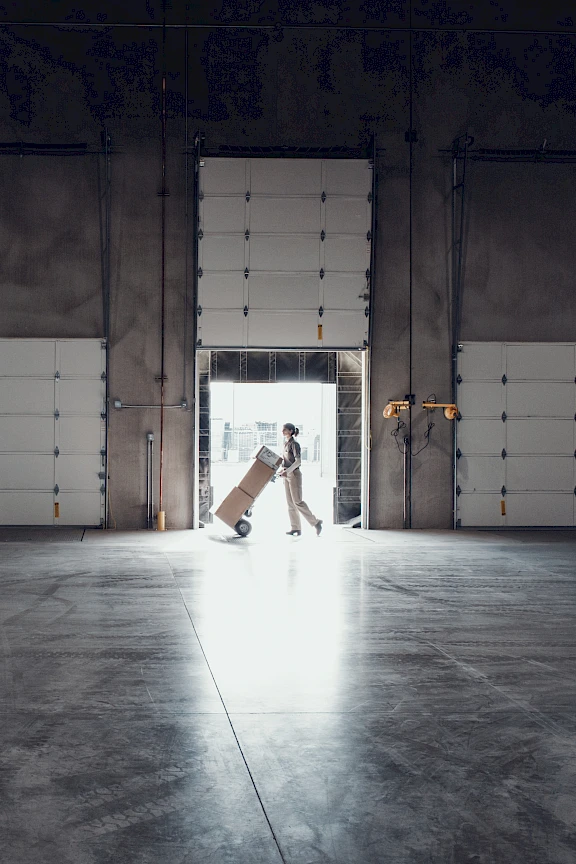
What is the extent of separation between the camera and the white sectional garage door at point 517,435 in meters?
14.3

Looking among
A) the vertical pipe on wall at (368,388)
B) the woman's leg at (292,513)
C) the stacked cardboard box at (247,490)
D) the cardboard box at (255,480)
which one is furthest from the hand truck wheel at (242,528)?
the vertical pipe on wall at (368,388)

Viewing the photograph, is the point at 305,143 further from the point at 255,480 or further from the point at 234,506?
the point at 234,506

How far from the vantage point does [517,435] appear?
14398mm

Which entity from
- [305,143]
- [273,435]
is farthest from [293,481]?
[273,435]

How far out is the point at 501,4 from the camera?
47.2 feet

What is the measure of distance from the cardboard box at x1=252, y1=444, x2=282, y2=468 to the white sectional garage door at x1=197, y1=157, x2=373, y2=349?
2157mm

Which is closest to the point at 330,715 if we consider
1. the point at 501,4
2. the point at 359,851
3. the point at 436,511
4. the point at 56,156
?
the point at 359,851

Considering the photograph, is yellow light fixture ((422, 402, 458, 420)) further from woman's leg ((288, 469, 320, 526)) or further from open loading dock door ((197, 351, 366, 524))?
woman's leg ((288, 469, 320, 526))

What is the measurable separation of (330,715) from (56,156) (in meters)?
11.9

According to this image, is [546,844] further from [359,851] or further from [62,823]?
[62,823]

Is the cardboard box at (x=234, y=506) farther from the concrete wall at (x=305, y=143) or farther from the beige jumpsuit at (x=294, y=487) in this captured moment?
the concrete wall at (x=305, y=143)

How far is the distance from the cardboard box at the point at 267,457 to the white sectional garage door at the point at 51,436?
280 centimetres

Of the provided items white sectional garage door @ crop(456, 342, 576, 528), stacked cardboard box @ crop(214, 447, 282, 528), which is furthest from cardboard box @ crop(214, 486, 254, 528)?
white sectional garage door @ crop(456, 342, 576, 528)

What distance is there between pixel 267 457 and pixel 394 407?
98.6 inches
